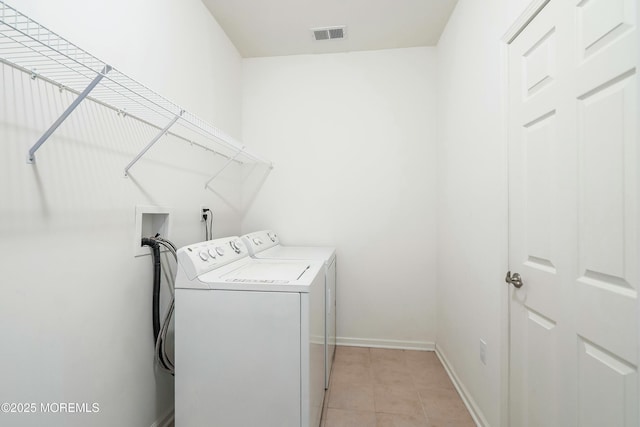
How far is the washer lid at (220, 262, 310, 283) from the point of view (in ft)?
4.55

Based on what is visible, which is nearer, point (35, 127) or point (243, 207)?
point (35, 127)

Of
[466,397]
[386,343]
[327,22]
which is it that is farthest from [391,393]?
[327,22]

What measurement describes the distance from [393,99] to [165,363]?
2.69m

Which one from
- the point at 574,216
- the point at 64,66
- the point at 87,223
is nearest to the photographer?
the point at 64,66

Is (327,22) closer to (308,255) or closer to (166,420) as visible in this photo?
(308,255)

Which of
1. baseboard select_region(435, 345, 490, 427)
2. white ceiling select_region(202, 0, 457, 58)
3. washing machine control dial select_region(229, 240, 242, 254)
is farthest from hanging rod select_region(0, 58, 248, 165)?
baseboard select_region(435, 345, 490, 427)

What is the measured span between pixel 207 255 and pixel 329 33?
2118 mm

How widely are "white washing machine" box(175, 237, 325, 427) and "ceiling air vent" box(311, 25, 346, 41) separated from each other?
211cm

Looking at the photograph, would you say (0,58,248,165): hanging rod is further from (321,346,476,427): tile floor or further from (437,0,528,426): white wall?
(321,346,476,427): tile floor

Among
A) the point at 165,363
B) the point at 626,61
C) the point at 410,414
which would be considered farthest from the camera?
the point at 410,414

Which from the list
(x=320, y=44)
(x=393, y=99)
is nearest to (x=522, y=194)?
(x=393, y=99)

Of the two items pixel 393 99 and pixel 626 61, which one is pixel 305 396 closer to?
pixel 626 61

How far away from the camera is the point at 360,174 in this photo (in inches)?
Answer: 105

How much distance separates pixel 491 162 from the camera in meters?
1.56
